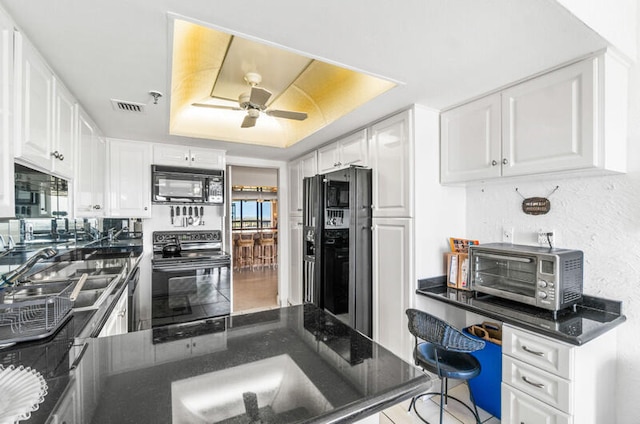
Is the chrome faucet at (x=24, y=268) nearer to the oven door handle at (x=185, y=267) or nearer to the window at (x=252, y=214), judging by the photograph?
the oven door handle at (x=185, y=267)

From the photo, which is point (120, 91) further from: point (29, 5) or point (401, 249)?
point (401, 249)

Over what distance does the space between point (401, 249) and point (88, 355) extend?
2.00m

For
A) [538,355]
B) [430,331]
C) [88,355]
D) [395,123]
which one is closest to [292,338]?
[88,355]

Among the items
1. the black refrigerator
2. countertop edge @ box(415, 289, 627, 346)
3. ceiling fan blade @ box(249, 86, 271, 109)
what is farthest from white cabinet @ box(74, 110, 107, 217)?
countertop edge @ box(415, 289, 627, 346)

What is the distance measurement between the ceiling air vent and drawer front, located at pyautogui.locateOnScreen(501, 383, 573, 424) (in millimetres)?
3121

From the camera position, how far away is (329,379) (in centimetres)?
82

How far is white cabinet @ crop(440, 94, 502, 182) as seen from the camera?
79.6 inches

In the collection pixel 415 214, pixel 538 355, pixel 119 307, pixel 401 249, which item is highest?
pixel 415 214

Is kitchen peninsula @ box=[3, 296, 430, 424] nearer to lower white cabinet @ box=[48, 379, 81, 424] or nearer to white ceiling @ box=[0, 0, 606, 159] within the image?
lower white cabinet @ box=[48, 379, 81, 424]

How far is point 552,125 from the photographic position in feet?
5.65

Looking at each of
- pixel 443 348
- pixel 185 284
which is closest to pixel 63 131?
pixel 185 284

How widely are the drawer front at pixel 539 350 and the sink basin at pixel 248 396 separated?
4.68ft

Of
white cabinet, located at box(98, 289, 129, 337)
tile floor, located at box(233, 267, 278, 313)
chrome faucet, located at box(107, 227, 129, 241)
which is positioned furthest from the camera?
tile floor, located at box(233, 267, 278, 313)

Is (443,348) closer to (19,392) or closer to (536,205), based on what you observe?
(536,205)
